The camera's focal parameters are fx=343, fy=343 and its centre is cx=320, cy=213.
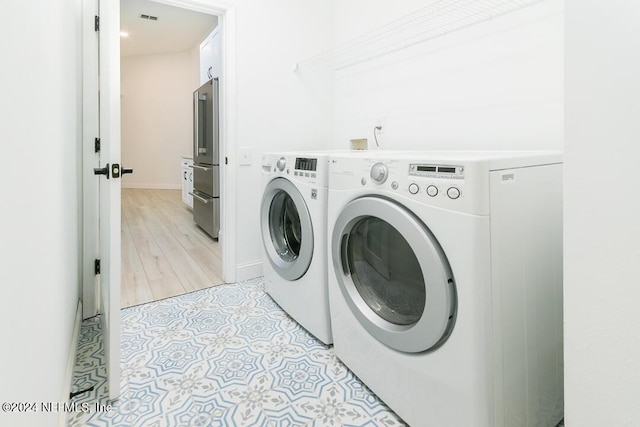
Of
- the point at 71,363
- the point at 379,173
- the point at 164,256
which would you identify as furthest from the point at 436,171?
the point at 164,256

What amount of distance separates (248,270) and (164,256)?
3.15ft

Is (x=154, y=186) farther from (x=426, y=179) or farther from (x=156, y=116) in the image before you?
(x=426, y=179)

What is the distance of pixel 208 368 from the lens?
4.87ft

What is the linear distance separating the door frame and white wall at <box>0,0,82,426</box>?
47cm

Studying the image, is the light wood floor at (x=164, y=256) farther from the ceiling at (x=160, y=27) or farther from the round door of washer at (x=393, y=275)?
the ceiling at (x=160, y=27)

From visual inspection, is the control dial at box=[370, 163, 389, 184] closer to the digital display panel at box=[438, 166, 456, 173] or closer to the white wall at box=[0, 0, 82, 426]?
the digital display panel at box=[438, 166, 456, 173]

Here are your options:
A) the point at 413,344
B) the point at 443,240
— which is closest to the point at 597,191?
the point at 443,240

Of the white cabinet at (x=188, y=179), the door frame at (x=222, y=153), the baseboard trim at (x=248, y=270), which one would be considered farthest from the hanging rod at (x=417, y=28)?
the white cabinet at (x=188, y=179)

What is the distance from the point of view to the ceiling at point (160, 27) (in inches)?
171

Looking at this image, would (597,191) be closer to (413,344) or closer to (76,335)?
(413,344)

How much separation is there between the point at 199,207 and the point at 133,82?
435cm

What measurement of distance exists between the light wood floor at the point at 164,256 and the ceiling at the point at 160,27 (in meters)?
2.54

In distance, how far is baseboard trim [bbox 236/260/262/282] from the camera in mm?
2430

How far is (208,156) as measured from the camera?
3.41 m
